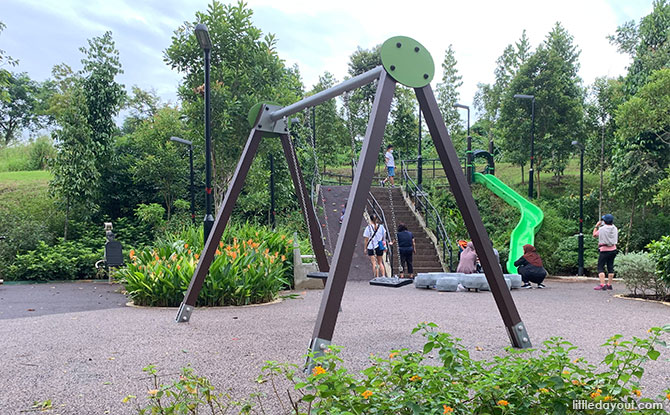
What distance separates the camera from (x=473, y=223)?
4.51m

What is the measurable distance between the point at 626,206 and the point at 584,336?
18.0 m

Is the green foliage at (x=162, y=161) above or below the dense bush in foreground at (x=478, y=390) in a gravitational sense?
above

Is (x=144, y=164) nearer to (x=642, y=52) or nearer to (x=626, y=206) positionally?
(x=626, y=206)

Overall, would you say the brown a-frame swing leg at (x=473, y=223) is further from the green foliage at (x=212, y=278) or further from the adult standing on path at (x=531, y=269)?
the adult standing on path at (x=531, y=269)

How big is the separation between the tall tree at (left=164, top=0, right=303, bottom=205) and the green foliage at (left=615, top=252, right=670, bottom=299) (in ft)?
33.9

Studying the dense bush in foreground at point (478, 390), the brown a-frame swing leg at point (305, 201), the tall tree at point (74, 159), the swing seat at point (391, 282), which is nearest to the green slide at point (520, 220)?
the brown a-frame swing leg at point (305, 201)

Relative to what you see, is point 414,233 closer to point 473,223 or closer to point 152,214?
point 152,214

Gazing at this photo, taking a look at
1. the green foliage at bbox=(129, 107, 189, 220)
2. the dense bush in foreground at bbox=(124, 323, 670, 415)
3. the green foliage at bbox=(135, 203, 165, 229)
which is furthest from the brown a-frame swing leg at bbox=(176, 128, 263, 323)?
the green foliage at bbox=(129, 107, 189, 220)

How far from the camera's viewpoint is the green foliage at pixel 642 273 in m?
8.66

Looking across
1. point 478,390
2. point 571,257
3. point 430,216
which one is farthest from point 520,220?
point 478,390

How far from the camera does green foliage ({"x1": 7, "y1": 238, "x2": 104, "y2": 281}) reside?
14102mm

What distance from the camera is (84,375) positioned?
12.2 ft

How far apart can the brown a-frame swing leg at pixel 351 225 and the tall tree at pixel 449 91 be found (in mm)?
33516

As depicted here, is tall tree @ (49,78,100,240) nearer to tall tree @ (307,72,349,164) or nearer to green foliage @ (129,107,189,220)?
green foliage @ (129,107,189,220)
